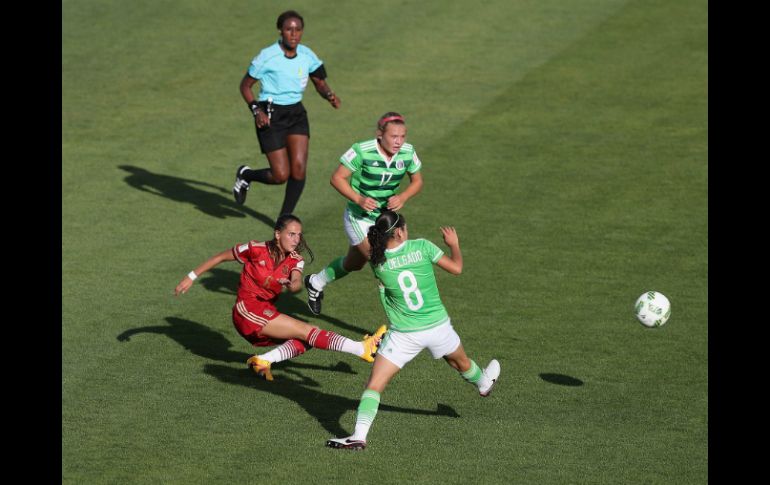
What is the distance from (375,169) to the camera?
12.2 metres

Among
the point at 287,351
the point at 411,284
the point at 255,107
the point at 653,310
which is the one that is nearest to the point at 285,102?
the point at 255,107

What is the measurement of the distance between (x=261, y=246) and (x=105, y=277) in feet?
13.4

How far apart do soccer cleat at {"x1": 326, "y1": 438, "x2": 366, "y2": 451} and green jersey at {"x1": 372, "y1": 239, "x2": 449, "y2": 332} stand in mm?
1001

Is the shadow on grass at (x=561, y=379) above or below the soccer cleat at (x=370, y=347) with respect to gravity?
above

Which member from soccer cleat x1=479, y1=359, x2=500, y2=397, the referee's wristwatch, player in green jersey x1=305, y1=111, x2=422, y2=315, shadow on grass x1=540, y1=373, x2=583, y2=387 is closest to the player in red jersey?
player in green jersey x1=305, y1=111, x2=422, y2=315

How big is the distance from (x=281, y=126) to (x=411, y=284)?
609 cm

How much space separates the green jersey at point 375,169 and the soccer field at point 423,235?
1754 millimetres

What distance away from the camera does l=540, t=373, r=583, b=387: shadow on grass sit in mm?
11938

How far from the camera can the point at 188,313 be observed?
1384cm

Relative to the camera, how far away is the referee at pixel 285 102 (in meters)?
15.5

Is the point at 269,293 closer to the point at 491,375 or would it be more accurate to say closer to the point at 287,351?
the point at 287,351

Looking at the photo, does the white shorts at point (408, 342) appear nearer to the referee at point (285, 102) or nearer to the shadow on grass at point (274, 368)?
the shadow on grass at point (274, 368)

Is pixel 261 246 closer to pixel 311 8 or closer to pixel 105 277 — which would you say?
pixel 105 277

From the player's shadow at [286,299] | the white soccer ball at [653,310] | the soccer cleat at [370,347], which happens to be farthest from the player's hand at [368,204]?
the white soccer ball at [653,310]
